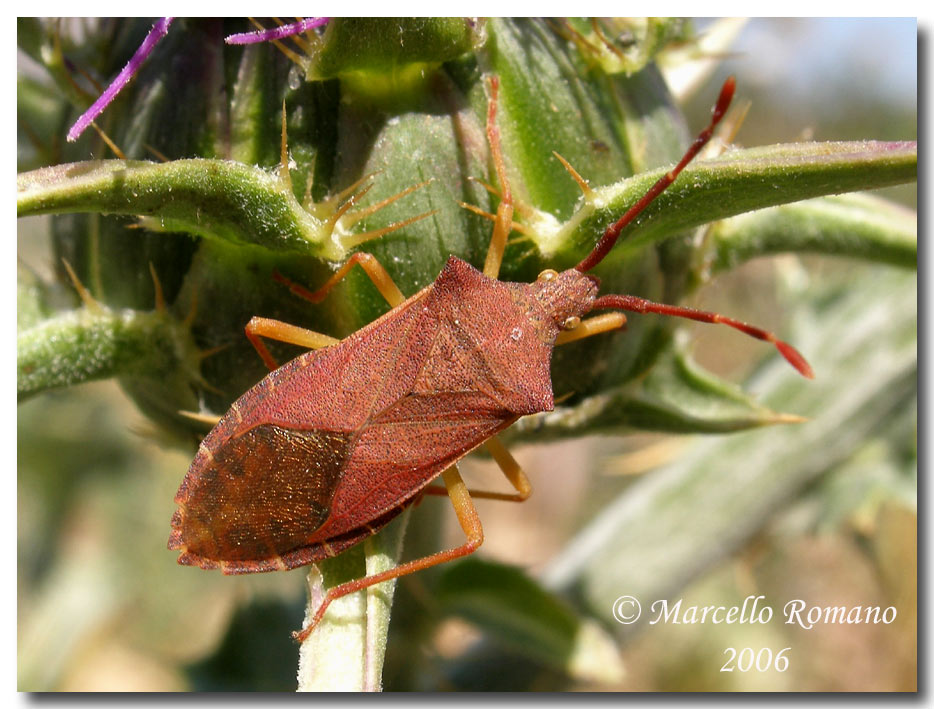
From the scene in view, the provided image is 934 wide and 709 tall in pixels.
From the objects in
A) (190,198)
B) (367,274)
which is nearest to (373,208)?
(367,274)

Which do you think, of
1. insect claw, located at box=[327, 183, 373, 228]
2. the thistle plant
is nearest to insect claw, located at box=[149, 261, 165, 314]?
the thistle plant

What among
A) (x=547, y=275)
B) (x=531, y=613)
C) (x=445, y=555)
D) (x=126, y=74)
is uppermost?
(x=126, y=74)

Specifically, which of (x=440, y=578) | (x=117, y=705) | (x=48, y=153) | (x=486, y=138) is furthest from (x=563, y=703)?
(x=48, y=153)

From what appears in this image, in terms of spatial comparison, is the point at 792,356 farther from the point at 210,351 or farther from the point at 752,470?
the point at 210,351

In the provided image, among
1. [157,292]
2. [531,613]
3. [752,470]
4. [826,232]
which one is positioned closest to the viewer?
[157,292]

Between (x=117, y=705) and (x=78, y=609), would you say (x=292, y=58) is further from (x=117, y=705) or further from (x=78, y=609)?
(x=78, y=609)

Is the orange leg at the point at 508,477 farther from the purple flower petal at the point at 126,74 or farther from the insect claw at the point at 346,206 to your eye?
the purple flower petal at the point at 126,74

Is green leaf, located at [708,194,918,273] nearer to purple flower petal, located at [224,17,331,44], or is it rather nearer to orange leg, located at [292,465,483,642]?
orange leg, located at [292,465,483,642]
